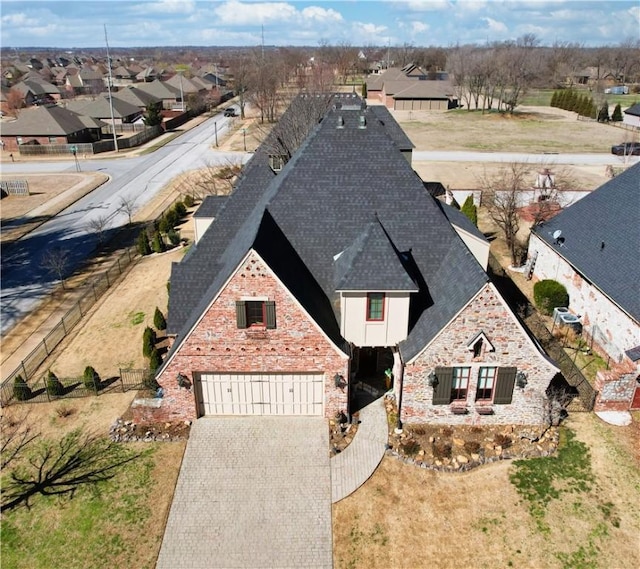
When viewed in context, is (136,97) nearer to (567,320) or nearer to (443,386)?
(567,320)

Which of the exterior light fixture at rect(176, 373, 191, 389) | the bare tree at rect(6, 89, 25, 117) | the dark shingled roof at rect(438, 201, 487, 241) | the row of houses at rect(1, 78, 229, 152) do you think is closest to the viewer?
the exterior light fixture at rect(176, 373, 191, 389)

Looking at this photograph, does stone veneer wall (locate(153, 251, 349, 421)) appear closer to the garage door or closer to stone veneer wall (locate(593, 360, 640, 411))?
the garage door

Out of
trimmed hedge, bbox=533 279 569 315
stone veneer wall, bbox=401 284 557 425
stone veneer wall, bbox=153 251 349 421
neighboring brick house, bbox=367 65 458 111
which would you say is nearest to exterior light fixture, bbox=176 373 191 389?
stone veneer wall, bbox=153 251 349 421

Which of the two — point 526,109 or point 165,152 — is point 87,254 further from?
point 526,109

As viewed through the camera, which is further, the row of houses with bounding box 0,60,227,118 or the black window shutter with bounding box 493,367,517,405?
the row of houses with bounding box 0,60,227,118

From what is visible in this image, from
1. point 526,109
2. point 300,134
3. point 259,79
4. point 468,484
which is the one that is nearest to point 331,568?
point 468,484

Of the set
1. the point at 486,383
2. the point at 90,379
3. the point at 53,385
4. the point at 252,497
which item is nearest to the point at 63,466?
the point at 90,379
